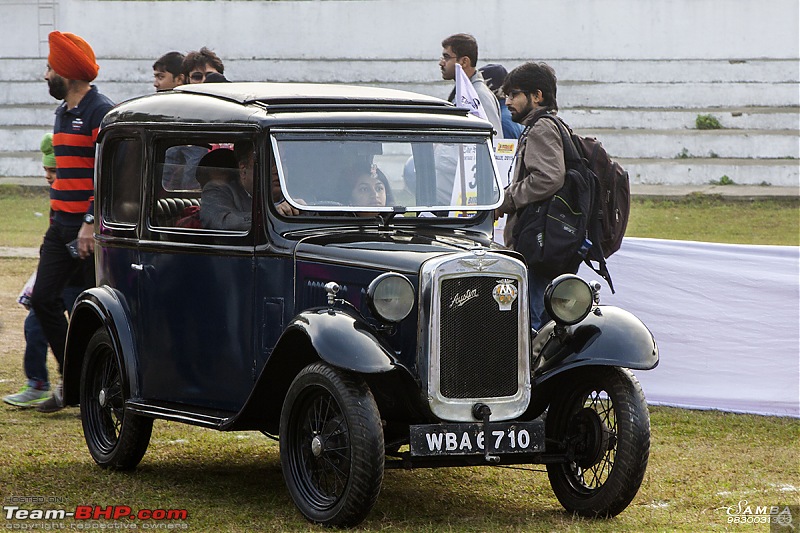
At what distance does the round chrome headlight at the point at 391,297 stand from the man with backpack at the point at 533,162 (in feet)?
6.50

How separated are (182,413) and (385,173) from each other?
146 cm

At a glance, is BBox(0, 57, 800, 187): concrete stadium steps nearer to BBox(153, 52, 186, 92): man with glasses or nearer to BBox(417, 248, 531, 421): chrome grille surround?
BBox(153, 52, 186, 92): man with glasses

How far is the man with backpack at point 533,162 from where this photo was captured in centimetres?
721

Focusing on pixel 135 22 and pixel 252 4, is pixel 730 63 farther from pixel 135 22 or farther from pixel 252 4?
pixel 135 22

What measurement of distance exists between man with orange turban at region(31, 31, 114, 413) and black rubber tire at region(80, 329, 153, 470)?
90 cm

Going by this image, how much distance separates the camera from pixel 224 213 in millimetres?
5961

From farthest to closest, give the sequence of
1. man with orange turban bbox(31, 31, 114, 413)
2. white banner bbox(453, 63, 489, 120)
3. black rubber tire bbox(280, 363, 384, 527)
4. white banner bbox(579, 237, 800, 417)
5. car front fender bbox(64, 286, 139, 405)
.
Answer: white banner bbox(453, 63, 489, 120) → white banner bbox(579, 237, 800, 417) → man with orange turban bbox(31, 31, 114, 413) → car front fender bbox(64, 286, 139, 405) → black rubber tire bbox(280, 363, 384, 527)

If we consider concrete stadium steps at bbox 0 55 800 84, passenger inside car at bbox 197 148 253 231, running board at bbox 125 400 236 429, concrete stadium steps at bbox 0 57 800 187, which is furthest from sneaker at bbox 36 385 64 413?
concrete stadium steps at bbox 0 55 800 84

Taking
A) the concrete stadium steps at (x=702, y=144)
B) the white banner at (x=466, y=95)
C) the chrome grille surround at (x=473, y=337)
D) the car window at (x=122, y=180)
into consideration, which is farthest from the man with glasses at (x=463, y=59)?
the concrete stadium steps at (x=702, y=144)

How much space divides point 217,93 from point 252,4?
63.9ft

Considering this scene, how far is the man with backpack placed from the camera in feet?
23.7

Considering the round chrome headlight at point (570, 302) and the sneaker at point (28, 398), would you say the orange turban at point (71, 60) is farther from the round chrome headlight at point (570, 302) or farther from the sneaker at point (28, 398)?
the round chrome headlight at point (570, 302)

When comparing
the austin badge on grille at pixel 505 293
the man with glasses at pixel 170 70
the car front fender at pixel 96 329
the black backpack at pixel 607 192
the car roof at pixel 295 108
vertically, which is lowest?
the car front fender at pixel 96 329

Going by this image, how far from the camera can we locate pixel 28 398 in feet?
26.1
